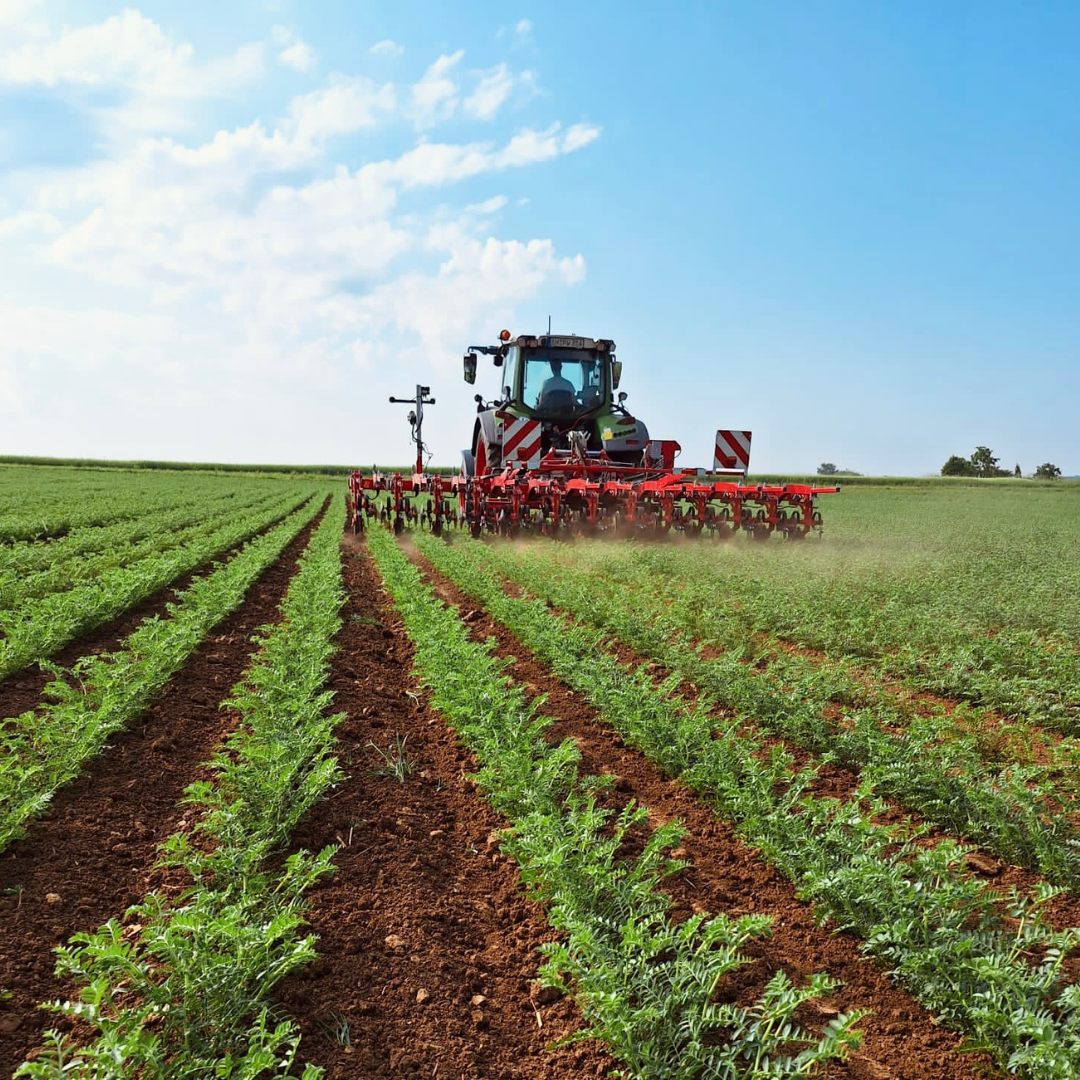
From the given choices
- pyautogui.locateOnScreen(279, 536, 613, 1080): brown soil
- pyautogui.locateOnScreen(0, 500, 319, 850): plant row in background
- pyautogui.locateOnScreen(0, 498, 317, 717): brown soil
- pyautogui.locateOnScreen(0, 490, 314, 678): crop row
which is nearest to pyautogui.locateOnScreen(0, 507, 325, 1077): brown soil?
pyautogui.locateOnScreen(0, 500, 319, 850): plant row in background

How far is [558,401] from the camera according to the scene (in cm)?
1444

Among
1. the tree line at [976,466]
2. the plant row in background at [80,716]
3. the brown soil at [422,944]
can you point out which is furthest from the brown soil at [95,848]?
the tree line at [976,466]

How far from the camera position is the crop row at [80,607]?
19.2 ft

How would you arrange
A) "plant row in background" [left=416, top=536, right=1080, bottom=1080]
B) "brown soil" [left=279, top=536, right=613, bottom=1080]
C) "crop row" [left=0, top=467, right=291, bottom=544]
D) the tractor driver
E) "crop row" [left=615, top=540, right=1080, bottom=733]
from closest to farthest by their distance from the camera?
1. "plant row in background" [left=416, top=536, right=1080, bottom=1080]
2. "brown soil" [left=279, top=536, right=613, bottom=1080]
3. "crop row" [left=615, top=540, right=1080, bottom=733]
4. the tractor driver
5. "crop row" [left=0, top=467, right=291, bottom=544]

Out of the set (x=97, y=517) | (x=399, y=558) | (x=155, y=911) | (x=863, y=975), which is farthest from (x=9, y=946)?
(x=97, y=517)

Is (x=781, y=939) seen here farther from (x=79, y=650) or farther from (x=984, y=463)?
(x=984, y=463)

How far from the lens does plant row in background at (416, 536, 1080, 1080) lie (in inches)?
86.7

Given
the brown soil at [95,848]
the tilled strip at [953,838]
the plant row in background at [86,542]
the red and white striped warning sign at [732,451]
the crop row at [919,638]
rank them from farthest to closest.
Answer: the red and white striped warning sign at [732,451] → the plant row in background at [86,542] → the crop row at [919,638] → the tilled strip at [953,838] → the brown soil at [95,848]

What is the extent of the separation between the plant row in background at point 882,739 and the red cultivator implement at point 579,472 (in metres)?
4.93

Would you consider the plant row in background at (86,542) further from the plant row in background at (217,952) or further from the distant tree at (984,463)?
the distant tree at (984,463)

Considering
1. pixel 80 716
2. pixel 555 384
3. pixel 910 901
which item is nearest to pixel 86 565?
pixel 80 716

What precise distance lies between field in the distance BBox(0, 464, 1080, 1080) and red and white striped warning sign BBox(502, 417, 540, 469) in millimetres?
6851

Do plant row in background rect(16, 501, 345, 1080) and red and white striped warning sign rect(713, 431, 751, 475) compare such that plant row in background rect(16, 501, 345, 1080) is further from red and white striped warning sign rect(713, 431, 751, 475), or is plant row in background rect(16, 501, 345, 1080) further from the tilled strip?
red and white striped warning sign rect(713, 431, 751, 475)

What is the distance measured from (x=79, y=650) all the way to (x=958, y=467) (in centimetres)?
7284
